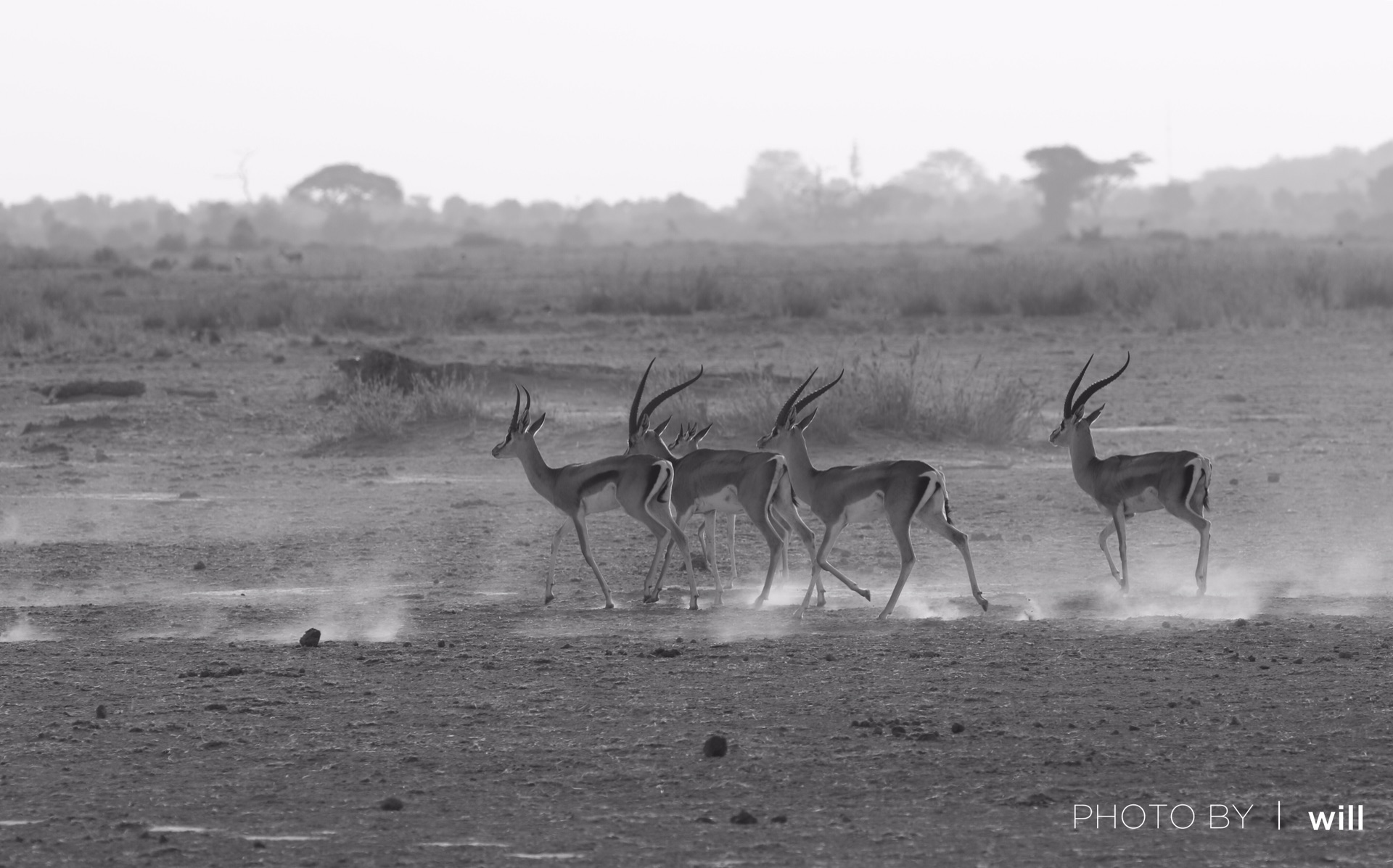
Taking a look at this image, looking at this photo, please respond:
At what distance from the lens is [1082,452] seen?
1111 cm

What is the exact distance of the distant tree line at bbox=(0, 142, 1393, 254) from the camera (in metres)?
92.1

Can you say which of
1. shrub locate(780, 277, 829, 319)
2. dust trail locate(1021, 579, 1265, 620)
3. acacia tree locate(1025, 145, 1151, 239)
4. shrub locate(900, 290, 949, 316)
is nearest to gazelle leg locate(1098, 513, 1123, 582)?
dust trail locate(1021, 579, 1265, 620)

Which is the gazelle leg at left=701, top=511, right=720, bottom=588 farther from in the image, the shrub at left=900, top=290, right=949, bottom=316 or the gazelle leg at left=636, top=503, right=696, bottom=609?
the shrub at left=900, top=290, right=949, bottom=316

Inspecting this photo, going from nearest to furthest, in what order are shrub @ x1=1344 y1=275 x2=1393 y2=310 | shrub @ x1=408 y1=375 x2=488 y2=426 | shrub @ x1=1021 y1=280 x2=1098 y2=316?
shrub @ x1=408 y1=375 x2=488 y2=426
shrub @ x1=1344 y1=275 x2=1393 y2=310
shrub @ x1=1021 y1=280 x2=1098 y2=316

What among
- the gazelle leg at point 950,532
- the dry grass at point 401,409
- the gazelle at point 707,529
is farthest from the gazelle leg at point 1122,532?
the dry grass at point 401,409

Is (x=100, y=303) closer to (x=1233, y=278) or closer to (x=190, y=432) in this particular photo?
(x=190, y=432)

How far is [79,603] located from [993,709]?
5.45 meters

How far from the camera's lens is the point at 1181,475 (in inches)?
397

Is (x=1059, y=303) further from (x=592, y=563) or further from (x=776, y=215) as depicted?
(x=776, y=215)

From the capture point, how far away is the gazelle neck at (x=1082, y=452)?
36.0 feet

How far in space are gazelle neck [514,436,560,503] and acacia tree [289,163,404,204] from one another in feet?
309

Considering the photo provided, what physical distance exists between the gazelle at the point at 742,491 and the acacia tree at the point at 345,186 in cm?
9501

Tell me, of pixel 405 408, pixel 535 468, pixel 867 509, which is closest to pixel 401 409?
pixel 405 408

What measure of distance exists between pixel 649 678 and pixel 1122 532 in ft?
11.9
